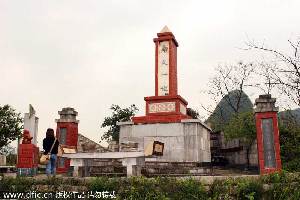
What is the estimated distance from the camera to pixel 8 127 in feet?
74.2

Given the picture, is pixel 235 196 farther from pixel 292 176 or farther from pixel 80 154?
pixel 80 154

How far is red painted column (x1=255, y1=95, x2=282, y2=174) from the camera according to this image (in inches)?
430

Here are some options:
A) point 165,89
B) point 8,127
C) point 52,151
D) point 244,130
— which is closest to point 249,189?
point 52,151

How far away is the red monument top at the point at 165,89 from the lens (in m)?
13.7

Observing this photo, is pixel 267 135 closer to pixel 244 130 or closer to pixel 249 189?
pixel 244 130

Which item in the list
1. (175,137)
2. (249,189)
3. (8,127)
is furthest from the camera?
(8,127)

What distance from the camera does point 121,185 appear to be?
310 inches

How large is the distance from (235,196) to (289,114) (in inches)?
412

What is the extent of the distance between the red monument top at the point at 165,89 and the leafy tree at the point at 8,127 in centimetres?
1252

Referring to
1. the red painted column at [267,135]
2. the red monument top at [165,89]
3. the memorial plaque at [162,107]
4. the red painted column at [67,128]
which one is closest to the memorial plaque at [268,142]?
the red painted column at [267,135]

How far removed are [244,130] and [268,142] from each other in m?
3.69

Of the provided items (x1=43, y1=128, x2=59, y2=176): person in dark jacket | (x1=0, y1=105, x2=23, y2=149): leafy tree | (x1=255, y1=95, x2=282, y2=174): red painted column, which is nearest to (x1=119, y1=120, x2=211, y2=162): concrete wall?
(x1=255, y1=95, x2=282, y2=174): red painted column

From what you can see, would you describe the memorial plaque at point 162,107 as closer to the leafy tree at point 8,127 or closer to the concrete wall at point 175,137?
the concrete wall at point 175,137

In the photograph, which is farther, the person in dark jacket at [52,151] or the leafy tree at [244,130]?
the leafy tree at [244,130]
